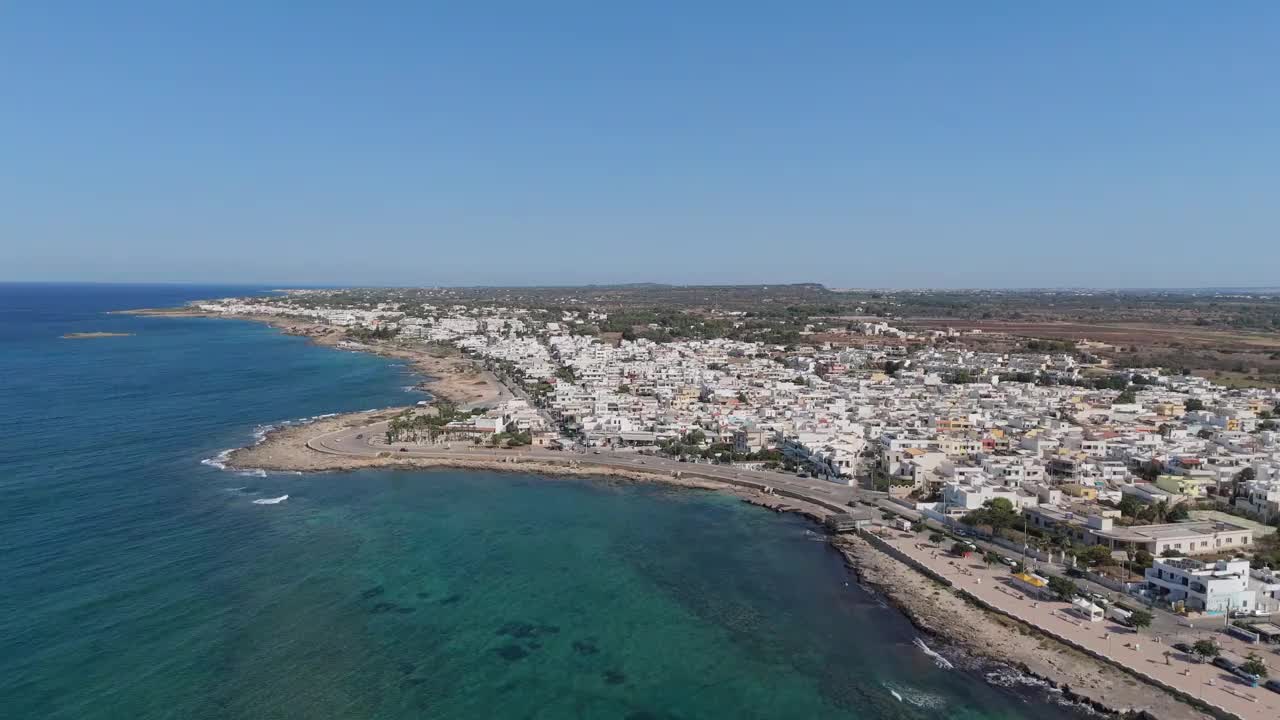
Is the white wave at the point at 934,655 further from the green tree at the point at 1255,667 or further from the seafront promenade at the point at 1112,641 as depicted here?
the green tree at the point at 1255,667

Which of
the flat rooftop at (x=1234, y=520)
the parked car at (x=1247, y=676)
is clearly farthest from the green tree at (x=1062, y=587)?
the flat rooftop at (x=1234, y=520)

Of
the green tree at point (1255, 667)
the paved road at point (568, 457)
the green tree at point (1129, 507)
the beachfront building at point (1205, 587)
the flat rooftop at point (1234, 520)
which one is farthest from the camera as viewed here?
the paved road at point (568, 457)

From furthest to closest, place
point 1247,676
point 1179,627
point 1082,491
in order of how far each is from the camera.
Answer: point 1082,491 → point 1179,627 → point 1247,676

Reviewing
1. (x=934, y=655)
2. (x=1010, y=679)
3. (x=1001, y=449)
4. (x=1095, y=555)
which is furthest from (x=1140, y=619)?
(x=1001, y=449)

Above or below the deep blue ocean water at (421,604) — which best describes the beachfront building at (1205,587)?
above

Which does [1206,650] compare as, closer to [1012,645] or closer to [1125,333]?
[1012,645]

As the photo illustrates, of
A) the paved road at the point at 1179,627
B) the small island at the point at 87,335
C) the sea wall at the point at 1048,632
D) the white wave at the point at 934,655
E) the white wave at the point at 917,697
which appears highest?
the small island at the point at 87,335

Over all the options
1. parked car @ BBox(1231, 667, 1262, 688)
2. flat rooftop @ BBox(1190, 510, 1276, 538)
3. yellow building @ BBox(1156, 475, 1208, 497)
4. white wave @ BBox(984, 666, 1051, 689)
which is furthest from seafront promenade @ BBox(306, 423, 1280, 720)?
yellow building @ BBox(1156, 475, 1208, 497)
